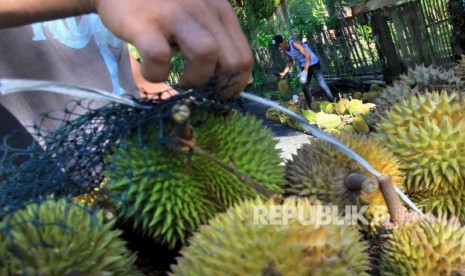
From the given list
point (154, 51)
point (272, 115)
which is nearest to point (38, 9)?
point (154, 51)

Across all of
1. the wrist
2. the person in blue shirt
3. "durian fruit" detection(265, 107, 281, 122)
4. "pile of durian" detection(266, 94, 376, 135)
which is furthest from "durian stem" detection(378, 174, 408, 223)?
the person in blue shirt

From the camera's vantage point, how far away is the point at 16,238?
66 centimetres

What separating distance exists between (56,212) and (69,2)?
0.47 m

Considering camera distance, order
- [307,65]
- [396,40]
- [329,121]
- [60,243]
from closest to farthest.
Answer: [60,243], [329,121], [396,40], [307,65]

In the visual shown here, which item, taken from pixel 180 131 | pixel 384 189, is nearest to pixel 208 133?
pixel 180 131

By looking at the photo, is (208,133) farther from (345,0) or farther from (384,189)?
(345,0)

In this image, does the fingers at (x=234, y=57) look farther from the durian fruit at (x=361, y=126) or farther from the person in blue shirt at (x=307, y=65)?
the person in blue shirt at (x=307, y=65)

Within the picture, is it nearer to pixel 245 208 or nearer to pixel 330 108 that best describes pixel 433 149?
pixel 245 208

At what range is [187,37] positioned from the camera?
74 centimetres

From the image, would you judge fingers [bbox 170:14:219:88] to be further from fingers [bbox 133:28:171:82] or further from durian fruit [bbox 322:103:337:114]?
durian fruit [bbox 322:103:337:114]

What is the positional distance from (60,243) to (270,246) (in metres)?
0.33

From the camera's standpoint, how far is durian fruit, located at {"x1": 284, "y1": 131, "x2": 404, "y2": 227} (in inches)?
34.9

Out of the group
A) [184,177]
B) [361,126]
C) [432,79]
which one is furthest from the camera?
[361,126]

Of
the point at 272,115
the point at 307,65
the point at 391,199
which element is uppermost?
the point at 307,65
